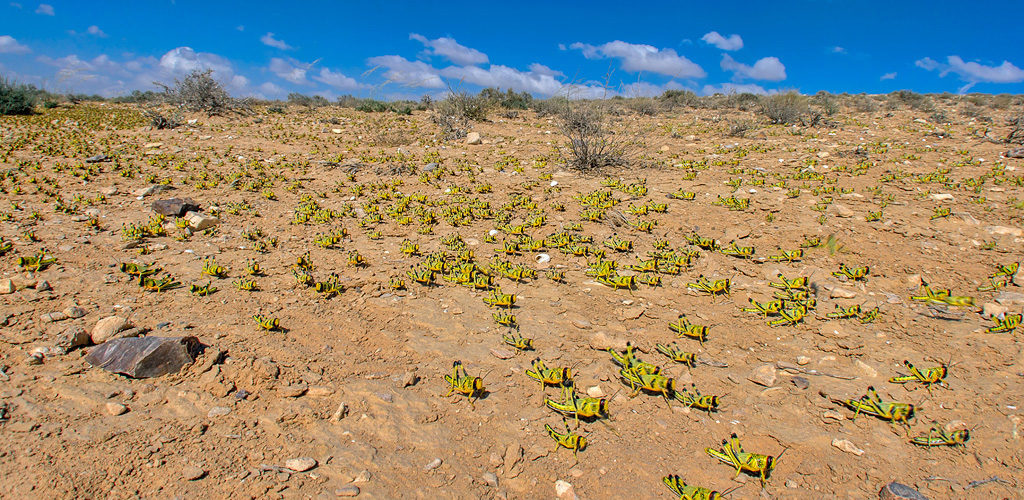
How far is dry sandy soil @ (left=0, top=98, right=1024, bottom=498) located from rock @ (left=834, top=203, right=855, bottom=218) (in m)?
0.14

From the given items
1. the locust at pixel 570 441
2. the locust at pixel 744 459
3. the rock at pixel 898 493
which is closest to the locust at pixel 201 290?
the locust at pixel 570 441

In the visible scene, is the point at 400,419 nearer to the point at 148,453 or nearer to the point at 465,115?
the point at 148,453

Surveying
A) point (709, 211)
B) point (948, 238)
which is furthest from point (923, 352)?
point (709, 211)

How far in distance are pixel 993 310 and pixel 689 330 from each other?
2319 mm

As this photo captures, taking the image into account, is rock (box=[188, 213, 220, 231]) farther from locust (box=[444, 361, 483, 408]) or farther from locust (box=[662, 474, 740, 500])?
locust (box=[662, 474, 740, 500])

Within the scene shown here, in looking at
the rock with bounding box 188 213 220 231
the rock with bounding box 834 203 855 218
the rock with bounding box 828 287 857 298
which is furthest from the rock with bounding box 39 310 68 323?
the rock with bounding box 834 203 855 218

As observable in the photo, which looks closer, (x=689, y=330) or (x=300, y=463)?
(x=300, y=463)

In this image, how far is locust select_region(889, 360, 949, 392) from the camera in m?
2.66

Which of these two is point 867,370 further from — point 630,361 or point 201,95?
point 201,95

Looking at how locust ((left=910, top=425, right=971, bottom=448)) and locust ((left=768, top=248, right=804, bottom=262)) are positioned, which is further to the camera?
locust ((left=768, top=248, right=804, bottom=262))

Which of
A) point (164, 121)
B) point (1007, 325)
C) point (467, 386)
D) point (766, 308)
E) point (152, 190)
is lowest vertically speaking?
point (467, 386)

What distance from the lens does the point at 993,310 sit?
332 cm

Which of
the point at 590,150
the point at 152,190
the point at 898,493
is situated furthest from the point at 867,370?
the point at 152,190

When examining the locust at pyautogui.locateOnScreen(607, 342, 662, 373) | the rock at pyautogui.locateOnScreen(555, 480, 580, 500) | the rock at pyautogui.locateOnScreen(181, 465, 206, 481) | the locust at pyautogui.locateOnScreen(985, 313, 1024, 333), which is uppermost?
the locust at pyautogui.locateOnScreen(985, 313, 1024, 333)
